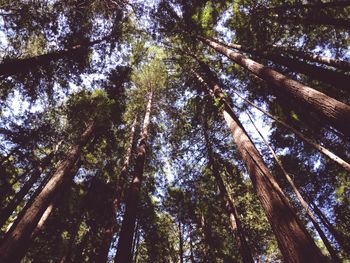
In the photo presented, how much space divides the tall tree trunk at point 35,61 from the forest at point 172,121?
5 centimetres

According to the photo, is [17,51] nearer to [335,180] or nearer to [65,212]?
[65,212]

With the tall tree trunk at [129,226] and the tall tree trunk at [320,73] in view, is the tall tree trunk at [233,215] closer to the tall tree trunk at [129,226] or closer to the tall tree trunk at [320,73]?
the tall tree trunk at [129,226]

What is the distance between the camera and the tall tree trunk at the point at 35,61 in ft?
26.8

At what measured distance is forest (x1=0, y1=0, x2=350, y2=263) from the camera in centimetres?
962

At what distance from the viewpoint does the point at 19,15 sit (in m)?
9.67

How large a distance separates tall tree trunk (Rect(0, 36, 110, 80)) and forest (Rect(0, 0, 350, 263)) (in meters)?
0.05

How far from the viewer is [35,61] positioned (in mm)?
9141

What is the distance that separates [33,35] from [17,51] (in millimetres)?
1029

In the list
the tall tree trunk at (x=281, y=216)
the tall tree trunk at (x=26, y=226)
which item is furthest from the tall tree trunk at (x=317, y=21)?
the tall tree trunk at (x=26, y=226)

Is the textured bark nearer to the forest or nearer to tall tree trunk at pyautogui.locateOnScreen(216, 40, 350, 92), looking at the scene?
the forest

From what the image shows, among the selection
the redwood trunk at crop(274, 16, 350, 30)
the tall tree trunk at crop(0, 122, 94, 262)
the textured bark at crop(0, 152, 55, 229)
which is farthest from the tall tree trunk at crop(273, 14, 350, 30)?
the textured bark at crop(0, 152, 55, 229)

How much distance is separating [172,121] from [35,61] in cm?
956

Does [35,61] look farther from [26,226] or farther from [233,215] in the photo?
[233,215]

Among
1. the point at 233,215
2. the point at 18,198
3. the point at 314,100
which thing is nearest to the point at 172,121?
the point at 233,215
